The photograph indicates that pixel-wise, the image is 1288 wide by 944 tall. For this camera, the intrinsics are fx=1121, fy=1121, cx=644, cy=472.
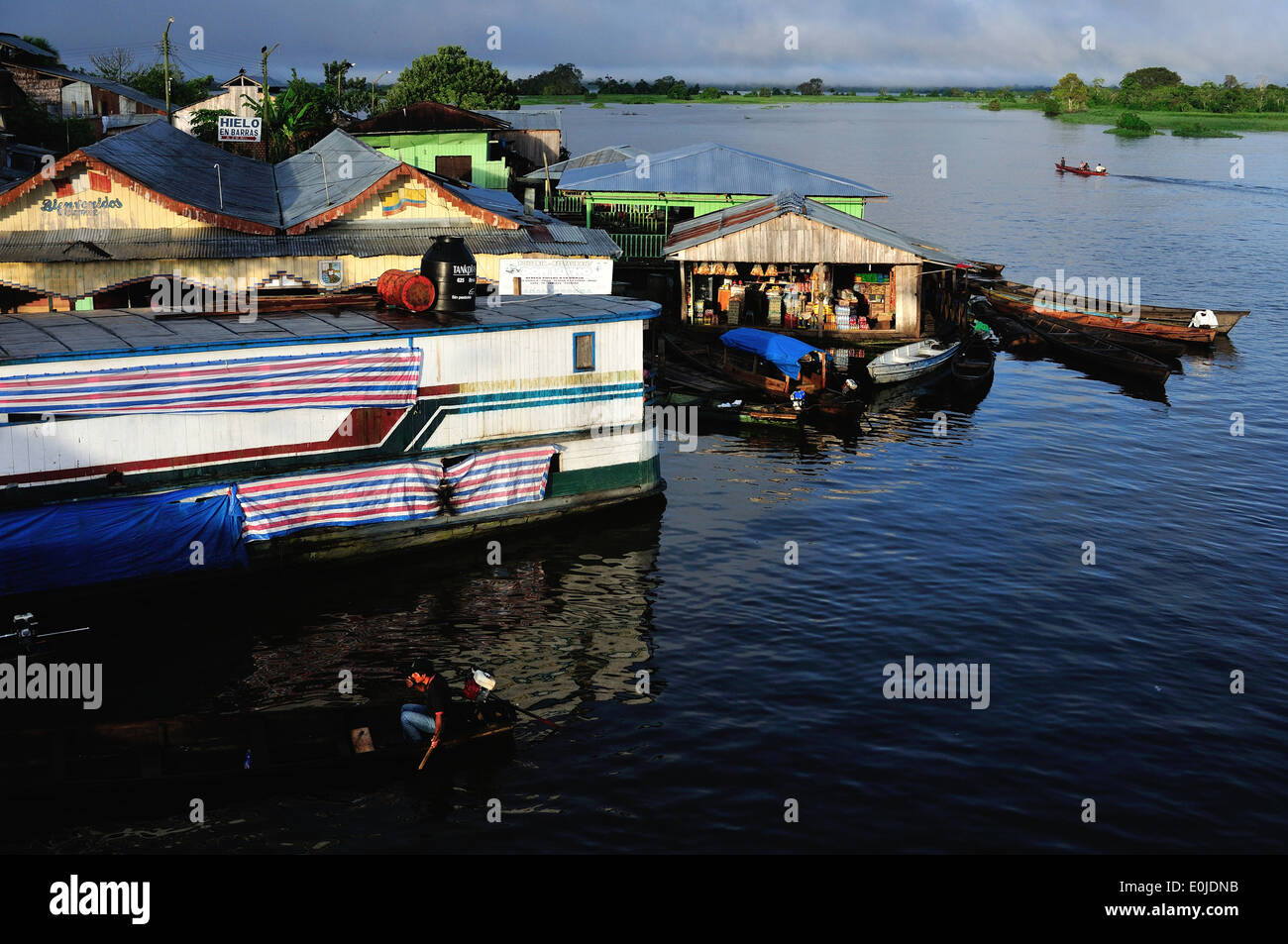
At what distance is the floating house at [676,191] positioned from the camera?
63625 millimetres

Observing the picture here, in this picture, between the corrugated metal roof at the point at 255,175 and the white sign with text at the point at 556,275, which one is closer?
the corrugated metal roof at the point at 255,175

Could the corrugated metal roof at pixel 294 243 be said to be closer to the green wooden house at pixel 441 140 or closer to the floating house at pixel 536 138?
the green wooden house at pixel 441 140

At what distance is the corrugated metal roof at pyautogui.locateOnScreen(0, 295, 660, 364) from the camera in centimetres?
2647

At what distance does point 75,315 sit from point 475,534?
40.2ft

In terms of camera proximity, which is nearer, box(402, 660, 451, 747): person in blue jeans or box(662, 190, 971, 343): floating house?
box(402, 660, 451, 747): person in blue jeans

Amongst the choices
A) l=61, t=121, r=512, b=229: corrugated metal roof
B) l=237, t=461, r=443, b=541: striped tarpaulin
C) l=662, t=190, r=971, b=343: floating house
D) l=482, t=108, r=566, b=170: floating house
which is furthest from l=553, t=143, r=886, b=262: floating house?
l=237, t=461, r=443, b=541: striped tarpaulin

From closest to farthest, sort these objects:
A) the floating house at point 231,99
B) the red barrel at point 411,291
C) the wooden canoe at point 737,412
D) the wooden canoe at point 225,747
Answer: the wooden canoe at point 225,747, the red barrel at point 411,291, the wooden canoe at point 737,412, the floating house at point 231,99

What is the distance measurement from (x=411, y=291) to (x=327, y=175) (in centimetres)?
2168

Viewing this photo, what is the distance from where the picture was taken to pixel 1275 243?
9650 centimetres

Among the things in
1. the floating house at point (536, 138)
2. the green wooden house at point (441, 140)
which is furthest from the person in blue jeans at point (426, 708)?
the floating house at point (536, 138)

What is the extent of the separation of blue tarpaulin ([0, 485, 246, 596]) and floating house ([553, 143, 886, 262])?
3904cm

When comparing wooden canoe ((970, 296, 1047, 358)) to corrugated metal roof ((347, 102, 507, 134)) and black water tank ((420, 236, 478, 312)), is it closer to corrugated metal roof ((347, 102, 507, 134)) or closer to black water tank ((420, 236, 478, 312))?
corrugated metal roof ((347, 102, 507, 134))

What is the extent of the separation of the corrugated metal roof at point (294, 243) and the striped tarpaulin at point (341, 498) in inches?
604

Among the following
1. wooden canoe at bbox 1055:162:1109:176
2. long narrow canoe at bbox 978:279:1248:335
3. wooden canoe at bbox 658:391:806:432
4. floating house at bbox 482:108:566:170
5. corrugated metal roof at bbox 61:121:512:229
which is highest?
wooden canoe at bbox 1055:162:1109:176
